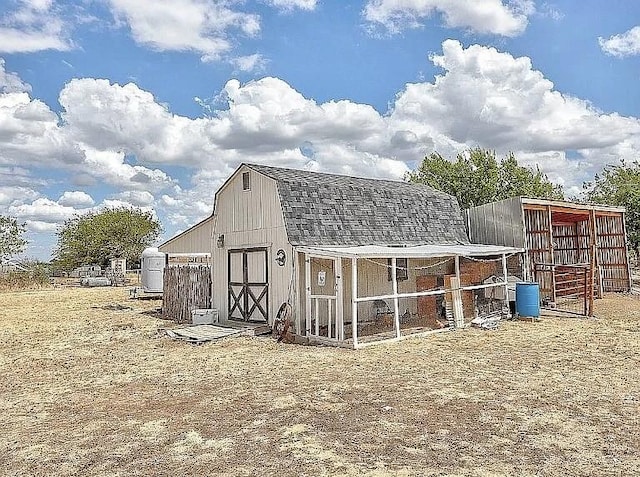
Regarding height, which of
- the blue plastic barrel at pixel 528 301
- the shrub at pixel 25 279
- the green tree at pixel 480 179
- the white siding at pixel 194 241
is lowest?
the blue plastic barrel at pixel 528 301

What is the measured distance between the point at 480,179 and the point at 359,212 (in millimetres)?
22700

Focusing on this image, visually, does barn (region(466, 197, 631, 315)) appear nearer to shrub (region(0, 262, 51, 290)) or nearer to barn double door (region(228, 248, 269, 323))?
barn double door (region(228, 248, 269, 323))

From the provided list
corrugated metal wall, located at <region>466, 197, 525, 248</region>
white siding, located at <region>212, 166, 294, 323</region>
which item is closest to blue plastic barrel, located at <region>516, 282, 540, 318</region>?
corrugated metal wall, located at <region>466, 197, 525, 248</region>

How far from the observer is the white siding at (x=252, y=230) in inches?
484

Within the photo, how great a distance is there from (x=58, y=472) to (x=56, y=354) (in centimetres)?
656

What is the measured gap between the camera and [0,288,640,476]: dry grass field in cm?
462

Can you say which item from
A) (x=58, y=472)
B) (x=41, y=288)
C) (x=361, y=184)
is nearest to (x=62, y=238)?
(x=41, y=288)

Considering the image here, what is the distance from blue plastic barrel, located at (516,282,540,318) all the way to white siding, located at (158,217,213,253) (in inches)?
343

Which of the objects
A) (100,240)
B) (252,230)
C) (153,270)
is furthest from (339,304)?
(100,240)

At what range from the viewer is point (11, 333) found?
13.2 m

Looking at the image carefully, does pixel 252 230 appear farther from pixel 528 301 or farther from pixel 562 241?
pixel 562 241

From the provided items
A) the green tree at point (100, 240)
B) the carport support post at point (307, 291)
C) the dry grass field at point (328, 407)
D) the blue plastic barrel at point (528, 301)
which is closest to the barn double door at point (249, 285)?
the carport support post at point (307, 291)

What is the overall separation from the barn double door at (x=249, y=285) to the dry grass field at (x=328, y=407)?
69.4 inches

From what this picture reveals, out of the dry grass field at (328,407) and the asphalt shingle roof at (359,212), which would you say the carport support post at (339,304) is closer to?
the dry grass field at (328,407)
